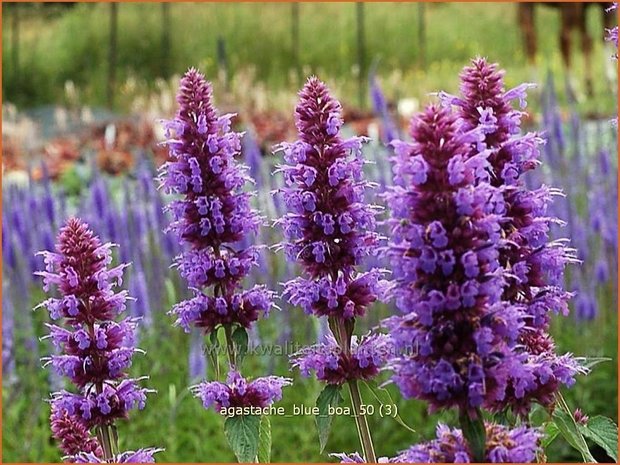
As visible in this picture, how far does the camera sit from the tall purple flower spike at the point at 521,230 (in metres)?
2.21

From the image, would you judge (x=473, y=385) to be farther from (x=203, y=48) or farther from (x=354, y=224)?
(x=203, y=48)

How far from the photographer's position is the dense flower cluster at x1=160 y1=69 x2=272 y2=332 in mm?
2588

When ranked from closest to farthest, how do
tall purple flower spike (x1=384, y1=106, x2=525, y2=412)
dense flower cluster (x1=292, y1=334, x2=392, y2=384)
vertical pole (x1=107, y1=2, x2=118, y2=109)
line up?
tall purple flower spike (x1=384, y1=106, x2=525, y2=412) < dense flower cluster (x1=292, y1=334, x2=392, y2=384) < vertical pole (x1=107, y1=2, x2=118, y2=109)

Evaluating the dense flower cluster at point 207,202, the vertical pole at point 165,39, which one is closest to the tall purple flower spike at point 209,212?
the dense flower cluster at point 207,202

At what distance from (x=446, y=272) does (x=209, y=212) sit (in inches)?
35.8

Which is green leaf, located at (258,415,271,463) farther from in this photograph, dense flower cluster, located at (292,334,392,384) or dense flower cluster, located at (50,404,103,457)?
dense flower cluster, located at (50,404,103,457)

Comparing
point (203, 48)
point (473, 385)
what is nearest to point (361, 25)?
point (203, 48)

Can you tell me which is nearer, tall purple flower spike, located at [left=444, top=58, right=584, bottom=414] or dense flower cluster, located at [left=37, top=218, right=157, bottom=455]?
tall purple flower spike, located at [left=444, top=58, right=584, bottom=414]

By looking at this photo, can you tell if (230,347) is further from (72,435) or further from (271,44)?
(271,44)

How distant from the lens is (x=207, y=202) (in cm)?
258

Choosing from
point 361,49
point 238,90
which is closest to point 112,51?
point 238,90

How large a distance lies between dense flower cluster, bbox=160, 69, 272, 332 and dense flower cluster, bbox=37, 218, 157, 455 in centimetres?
21

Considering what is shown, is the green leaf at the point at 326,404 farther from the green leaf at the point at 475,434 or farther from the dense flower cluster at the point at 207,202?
the green leaf at the point at 475,434

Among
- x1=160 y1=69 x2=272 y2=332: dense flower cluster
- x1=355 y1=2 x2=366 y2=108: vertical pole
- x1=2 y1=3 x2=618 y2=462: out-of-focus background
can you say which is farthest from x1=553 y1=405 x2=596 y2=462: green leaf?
x1=355 y1=2 x2=366 y2=108: vertical pole
